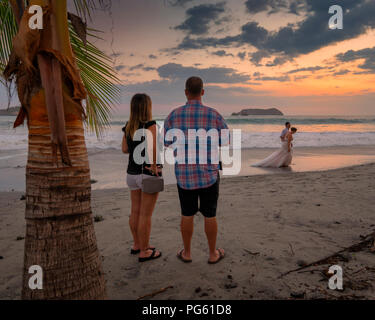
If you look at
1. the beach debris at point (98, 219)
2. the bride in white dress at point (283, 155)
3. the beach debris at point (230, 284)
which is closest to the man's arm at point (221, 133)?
the beach debris at point (230, 284)

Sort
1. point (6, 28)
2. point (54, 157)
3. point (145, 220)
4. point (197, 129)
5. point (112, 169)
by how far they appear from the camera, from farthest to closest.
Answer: point (112, 169), point (145, 220), point (197, 129), point (6, 28), point (54, 157)

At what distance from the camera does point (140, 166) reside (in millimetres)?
3297

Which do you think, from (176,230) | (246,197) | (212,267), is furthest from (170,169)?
(212,267)

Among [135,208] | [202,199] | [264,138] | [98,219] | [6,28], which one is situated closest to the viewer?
[6,28]

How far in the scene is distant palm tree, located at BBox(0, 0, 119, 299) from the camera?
171cm

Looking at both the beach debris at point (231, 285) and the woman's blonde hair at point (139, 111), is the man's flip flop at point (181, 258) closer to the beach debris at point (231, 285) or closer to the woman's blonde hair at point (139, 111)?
the beach debris at point (231, 285)

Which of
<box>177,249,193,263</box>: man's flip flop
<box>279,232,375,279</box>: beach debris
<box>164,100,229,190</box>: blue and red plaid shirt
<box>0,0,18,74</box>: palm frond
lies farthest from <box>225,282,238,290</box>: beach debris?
<box>0,0,18,74</box>: palm frond

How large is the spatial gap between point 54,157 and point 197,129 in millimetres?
1603

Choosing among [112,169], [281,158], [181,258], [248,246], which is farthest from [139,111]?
[281,158]

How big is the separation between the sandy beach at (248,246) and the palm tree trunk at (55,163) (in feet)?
3.57

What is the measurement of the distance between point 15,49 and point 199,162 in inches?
76.4

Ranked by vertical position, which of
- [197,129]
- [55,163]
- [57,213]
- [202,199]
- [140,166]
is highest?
[197,129]

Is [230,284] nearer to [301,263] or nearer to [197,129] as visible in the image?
[301,263]
